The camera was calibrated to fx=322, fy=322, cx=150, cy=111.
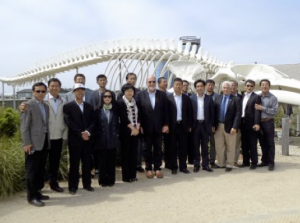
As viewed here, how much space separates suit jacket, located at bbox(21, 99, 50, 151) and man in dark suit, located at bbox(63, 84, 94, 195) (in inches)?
17.9

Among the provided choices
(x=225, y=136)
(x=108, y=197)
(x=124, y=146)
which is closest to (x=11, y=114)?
(x=124, y=146)

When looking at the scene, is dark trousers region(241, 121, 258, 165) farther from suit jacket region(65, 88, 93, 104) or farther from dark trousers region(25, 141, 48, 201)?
dark trousers region(25, 141, 48, 201)

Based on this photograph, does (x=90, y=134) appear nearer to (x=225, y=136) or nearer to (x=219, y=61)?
(x=225, y=136)

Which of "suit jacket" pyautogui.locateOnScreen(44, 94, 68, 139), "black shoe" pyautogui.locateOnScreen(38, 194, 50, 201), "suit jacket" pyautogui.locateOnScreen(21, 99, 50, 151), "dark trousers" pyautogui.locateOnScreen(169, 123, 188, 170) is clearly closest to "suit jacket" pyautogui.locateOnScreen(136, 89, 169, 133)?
"dark trousers" pyautogui.locateOnScreen(169, 123, 188, 170)

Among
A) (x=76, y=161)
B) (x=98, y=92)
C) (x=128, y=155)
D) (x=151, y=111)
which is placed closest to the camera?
(x=76, y=161)

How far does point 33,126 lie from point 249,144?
4.16 meters

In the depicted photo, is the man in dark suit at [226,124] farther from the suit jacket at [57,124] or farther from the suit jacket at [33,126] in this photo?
the suit jacket at [33,126]

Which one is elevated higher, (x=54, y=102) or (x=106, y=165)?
(x=54, y=102)

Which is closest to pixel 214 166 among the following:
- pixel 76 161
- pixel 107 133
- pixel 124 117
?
pixel 124 117

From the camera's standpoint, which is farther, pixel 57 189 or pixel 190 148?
pixel 190 148

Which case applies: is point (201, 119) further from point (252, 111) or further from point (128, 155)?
point (128, 155)

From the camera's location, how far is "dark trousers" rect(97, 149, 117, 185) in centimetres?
534

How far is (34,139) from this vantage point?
4.47 m

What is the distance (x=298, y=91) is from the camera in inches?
313
